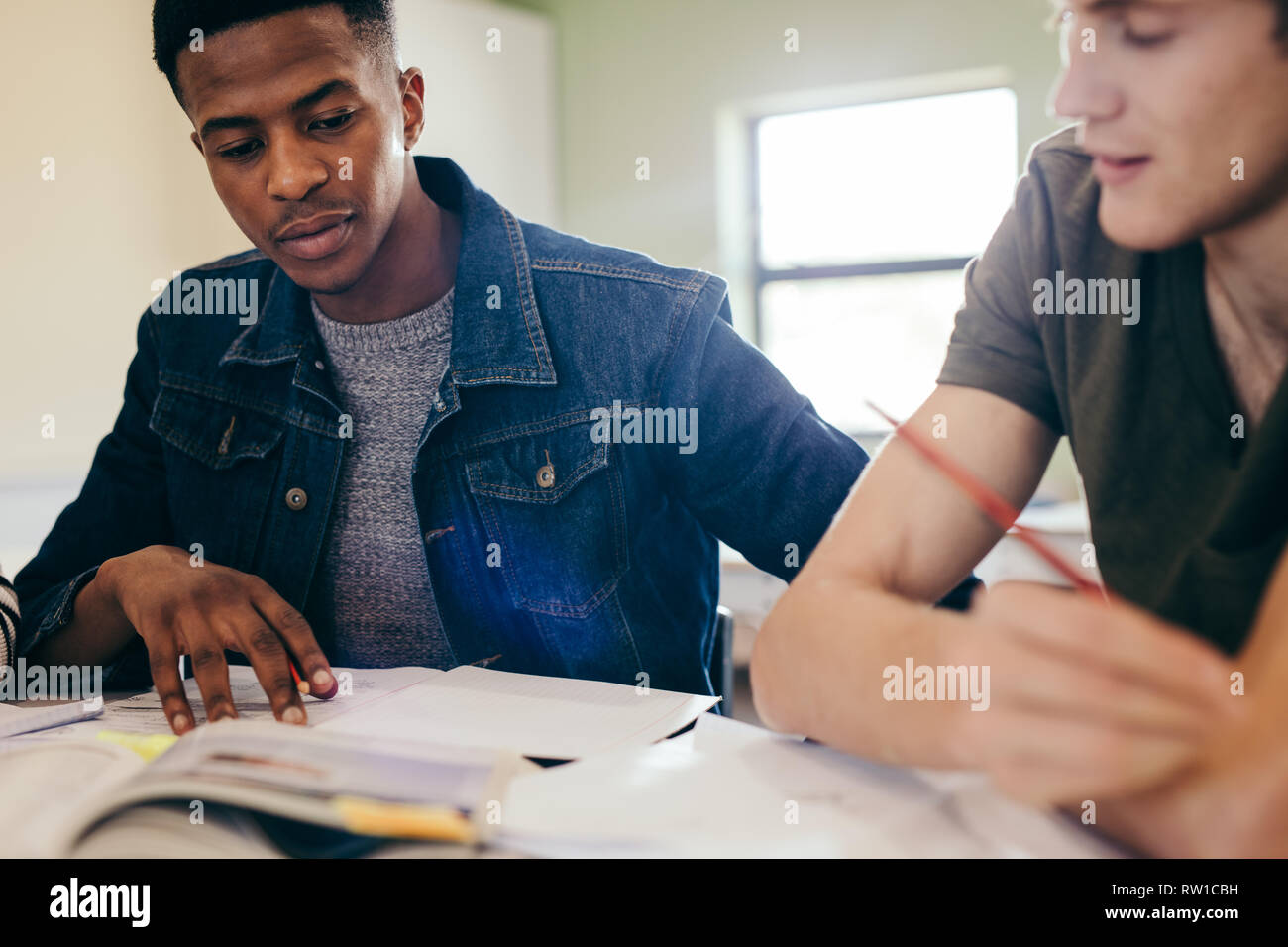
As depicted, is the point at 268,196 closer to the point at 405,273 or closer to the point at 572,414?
the point at 405,273

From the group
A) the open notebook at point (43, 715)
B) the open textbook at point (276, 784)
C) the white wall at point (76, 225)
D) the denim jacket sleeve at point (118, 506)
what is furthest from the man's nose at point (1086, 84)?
the white wall at point (76, 225)

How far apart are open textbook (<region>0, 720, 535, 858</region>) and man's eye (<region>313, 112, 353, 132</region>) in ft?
2.30

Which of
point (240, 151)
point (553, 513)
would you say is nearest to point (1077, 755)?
point (553, 513)

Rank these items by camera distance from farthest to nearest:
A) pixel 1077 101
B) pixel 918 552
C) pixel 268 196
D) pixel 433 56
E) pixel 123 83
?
pixel 433 56
pixel 123 83
pixel 268 196
pixel 918 552
pixel 1077 101

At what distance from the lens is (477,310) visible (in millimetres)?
1204

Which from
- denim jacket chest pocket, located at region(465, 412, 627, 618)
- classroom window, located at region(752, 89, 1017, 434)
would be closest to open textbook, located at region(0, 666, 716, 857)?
denim jacket chest pocket, located at region(465, 412, 627, 618)

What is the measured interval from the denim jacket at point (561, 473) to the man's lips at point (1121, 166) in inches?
19.6

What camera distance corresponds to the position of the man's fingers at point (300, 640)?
0.89 m

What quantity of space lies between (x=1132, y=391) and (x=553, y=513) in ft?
2.07

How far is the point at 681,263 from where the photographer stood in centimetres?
361

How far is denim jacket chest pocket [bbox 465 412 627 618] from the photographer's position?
1.16 metres

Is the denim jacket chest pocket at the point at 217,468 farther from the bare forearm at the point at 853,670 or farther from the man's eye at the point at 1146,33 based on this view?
the man's eye at the point at 1146,33
